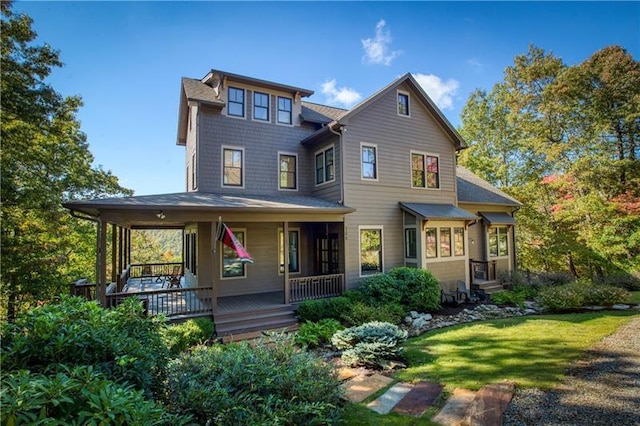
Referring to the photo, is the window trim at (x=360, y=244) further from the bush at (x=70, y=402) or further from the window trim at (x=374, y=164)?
the bush at (x=70, y=402)

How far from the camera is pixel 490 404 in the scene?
421cm

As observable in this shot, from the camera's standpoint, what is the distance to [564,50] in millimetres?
19156

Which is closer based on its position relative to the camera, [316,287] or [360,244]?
[316,287]

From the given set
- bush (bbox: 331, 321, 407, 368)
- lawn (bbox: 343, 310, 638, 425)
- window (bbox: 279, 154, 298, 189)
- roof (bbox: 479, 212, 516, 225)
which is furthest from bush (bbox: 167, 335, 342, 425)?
roof (bbox: 479, 212, 516, 225)

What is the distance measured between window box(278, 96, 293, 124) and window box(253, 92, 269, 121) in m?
0.60

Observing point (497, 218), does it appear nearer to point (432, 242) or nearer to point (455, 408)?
point (432, 242)

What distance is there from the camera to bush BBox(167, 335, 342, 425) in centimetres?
324


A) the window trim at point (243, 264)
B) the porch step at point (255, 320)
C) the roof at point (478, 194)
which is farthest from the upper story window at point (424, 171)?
the porch step at point (255, 320)

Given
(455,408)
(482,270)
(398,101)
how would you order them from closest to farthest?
1. (455,408)
2. (398,101)
3. (482,270)

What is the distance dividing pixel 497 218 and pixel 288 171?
457 inches

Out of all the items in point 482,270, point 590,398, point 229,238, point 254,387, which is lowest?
point 590,398

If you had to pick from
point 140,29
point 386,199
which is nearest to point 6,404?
point 140,29

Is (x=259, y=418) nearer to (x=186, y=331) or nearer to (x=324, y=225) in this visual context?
(x=186, y=331)

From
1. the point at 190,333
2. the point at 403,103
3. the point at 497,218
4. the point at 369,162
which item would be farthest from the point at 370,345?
the point at 497,218
